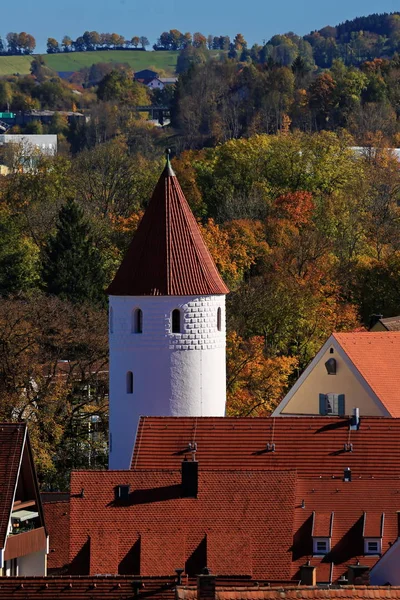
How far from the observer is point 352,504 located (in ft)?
152

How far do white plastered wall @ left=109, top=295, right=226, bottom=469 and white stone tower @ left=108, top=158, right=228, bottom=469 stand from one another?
0.09ft

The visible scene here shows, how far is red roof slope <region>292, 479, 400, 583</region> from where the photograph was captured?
148 ft

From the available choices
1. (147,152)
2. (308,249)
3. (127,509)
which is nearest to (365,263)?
(308,249)

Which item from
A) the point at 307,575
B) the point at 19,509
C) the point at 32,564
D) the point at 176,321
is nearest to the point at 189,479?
the point at 32,564

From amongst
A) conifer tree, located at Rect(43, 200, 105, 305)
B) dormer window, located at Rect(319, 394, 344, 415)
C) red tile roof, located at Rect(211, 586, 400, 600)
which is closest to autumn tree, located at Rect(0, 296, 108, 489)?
dormer window, located at Rect(319, 394, 344, 415)

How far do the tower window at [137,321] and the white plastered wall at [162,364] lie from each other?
4.3 inches

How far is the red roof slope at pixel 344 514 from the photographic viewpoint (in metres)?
45.0

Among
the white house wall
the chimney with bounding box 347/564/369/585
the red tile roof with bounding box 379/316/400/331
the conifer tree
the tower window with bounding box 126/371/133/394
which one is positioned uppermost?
the conifer tree

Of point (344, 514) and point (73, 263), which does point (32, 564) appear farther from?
point (73, 263)

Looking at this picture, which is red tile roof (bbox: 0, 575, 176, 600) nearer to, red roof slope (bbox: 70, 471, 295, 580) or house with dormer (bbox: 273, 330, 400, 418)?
red roof slope (bbox: 70, 471, 295, 580)

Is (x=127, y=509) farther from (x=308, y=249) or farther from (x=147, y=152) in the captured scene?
(x=147, y=152)

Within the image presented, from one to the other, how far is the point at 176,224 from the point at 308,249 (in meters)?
37.1

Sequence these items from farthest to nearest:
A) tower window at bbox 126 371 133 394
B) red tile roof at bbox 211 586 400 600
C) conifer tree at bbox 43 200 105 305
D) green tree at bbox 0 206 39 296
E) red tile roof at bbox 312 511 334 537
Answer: green tree at bbox 0 206 39 296, conifer tree at bbox 43 200 105 305, tower window at bbox 126 371 133 394, red tile roof at bbox 312 511 334 537, red tile roof at bbox 211 586 400 600

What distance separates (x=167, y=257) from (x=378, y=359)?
623 centimetres
